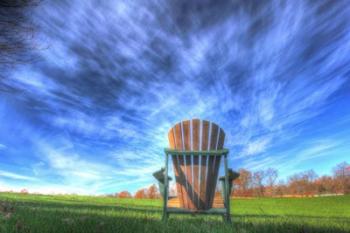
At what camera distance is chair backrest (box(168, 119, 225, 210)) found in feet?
13.2

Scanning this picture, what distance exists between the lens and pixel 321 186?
1881cm

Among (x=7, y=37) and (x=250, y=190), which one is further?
(x=250, y=190)

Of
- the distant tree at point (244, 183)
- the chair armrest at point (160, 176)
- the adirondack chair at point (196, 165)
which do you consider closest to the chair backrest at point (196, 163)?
the adirondack chair at point (196, 165)

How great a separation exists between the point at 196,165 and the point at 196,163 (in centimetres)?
3

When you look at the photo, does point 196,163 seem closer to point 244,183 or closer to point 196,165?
point 196,165

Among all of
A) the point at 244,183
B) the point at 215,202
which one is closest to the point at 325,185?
the point at 244,183

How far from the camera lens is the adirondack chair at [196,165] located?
4.02 meters

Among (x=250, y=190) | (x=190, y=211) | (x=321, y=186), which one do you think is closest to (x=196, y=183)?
(x=190, y=211)

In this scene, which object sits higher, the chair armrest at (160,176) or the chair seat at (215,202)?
the chair armrest at (160,176)

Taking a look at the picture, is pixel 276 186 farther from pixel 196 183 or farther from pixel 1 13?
pixel 1 13

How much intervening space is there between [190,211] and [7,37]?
213 inches

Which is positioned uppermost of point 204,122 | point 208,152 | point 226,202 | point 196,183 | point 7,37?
point 7,37

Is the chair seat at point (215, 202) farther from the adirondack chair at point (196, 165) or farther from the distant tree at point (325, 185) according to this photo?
the distant tree at point (325, 185)

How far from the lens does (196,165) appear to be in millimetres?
4023
